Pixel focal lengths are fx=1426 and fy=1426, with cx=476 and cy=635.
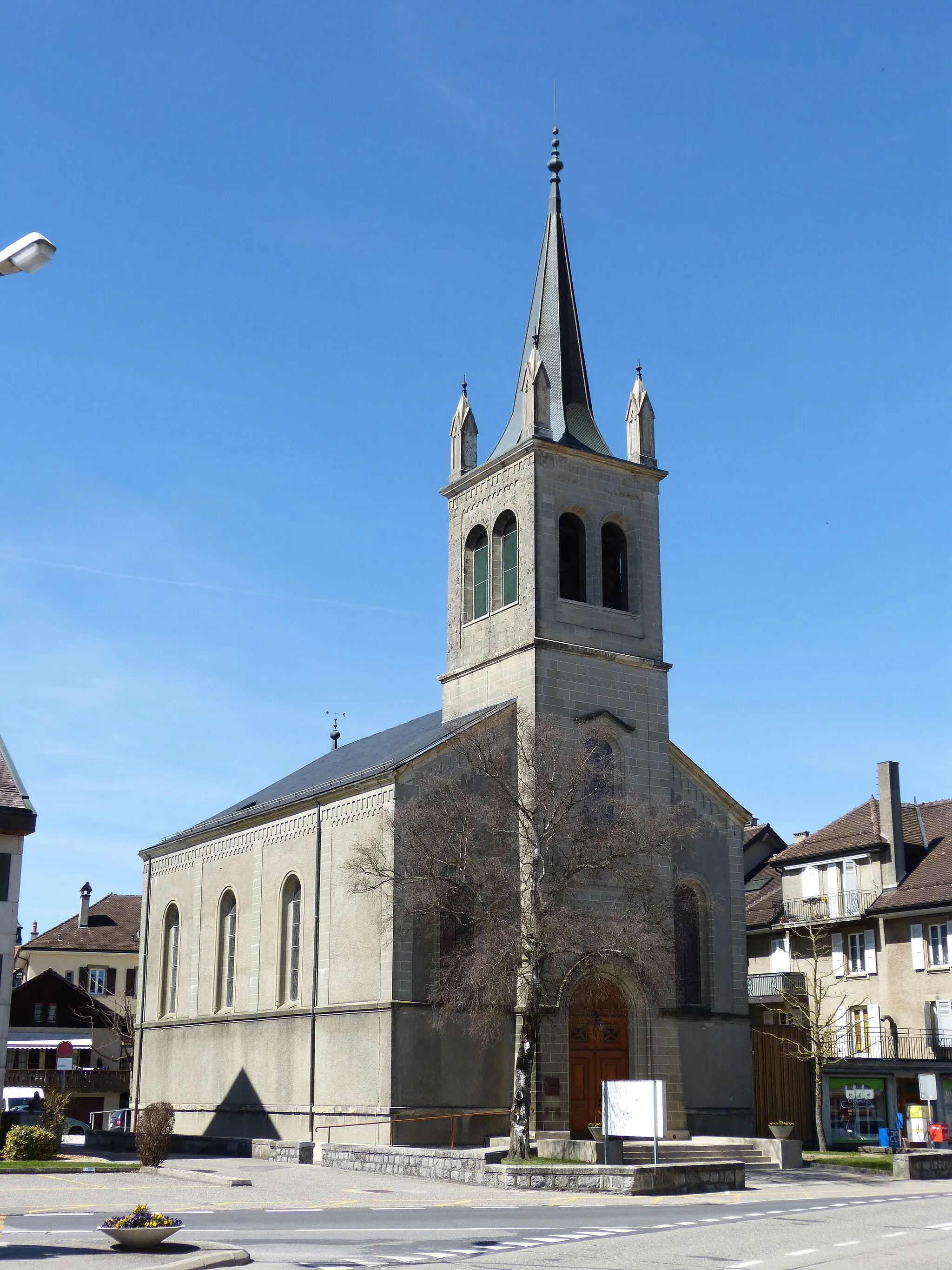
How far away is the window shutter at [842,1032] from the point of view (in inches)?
1975

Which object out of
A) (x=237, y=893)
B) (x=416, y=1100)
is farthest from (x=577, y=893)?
(x=237, y=893)

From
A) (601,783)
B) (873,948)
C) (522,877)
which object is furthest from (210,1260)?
(873,948)

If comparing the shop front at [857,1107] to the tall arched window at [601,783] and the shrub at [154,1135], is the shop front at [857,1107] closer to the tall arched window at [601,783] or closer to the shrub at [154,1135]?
the tall arched window at [601,783]

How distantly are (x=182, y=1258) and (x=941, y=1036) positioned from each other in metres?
37.8

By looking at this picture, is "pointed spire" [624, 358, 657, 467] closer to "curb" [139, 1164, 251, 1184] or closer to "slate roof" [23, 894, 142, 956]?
"curb" [139, 1164, 251, 1184]

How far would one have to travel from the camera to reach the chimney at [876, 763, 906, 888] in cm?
5234

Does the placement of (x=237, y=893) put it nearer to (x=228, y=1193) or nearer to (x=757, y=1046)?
(x=757, y=1046)

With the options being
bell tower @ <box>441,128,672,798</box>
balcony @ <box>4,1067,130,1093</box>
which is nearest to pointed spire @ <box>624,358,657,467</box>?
bell tower @ <box>441,128,672,798</box>

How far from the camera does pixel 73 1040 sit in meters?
69.6

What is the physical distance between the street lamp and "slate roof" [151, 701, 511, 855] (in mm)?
24195

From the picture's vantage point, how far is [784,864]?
57.3 metres

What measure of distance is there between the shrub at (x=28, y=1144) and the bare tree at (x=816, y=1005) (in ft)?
67.6

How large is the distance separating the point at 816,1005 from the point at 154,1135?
22837 millimetres

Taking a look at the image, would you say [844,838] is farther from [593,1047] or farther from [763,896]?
[593,1047]
